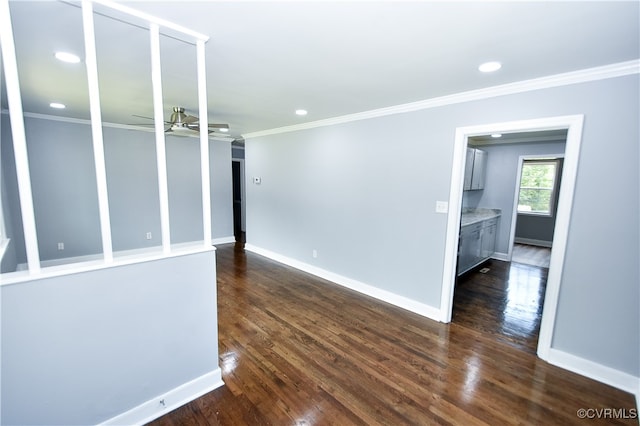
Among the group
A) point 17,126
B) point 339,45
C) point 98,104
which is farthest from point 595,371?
point 17,126

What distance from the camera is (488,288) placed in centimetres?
410

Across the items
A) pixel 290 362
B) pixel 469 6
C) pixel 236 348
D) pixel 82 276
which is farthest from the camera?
pixel 236 348

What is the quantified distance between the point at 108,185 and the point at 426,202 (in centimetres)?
535

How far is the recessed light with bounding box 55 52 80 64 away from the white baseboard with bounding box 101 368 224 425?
8.45 feet

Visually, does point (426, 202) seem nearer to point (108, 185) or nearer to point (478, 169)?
point (478, 169)

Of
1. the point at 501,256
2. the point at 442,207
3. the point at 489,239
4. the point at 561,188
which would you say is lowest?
the point at 501,256

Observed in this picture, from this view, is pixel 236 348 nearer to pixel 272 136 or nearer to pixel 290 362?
pixel 290 362

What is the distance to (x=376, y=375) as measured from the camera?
7.36 ft

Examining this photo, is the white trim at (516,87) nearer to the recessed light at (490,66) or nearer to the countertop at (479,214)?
the recessed light at (490,66)

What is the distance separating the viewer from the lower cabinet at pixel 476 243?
14.0 ft

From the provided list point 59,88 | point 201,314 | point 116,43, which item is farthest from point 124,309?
point 59,88

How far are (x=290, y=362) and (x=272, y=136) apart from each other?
3989 millimetres

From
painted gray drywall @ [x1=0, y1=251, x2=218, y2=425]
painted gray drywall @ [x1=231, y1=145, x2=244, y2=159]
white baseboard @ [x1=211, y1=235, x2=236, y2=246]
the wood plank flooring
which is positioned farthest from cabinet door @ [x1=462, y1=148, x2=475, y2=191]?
painted gray drywall @ [x1=231, y1=145, x2=244, y2=159]

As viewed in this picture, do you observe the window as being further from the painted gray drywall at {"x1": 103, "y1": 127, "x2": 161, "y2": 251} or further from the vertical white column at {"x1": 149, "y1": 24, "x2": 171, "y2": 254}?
the painted gray drywall at {"x1": 103, "y1": 127, "x2": 161, "y2": 251}
